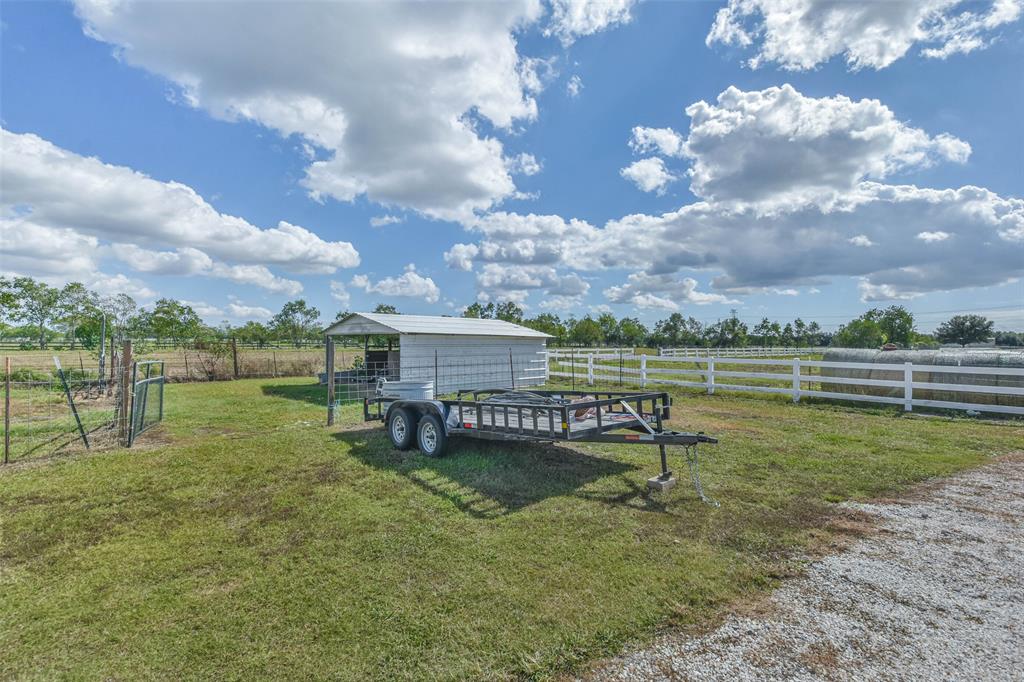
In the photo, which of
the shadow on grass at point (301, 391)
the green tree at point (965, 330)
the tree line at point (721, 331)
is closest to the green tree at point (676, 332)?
the tree line at point (721, 331)

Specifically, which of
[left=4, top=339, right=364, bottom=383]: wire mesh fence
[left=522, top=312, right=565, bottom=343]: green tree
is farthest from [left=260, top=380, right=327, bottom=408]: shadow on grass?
[left=522, top=312, right=565, bottom=343]: green tree

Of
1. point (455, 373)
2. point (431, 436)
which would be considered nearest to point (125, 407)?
point (431, 436)

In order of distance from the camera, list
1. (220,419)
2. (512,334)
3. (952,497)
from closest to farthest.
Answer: (952,497), (220,419), (512,334)

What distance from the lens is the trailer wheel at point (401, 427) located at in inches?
279

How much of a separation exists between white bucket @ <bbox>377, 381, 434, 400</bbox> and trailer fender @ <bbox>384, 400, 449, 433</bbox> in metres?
0.34

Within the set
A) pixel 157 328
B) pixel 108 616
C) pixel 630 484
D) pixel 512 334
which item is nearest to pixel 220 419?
pixel 108 616

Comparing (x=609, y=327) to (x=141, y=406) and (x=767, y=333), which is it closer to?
(x=767, y=333)

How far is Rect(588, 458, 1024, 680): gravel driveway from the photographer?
2.46m

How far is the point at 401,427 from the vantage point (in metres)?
7.21

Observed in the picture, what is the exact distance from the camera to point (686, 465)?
6.12 metres

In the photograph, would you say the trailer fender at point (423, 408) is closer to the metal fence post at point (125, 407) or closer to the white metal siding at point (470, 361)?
the metal fence post at point (125, 407)

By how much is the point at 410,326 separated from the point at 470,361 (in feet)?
9.95

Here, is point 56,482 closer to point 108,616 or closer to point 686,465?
point 108,616

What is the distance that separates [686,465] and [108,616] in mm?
5877
